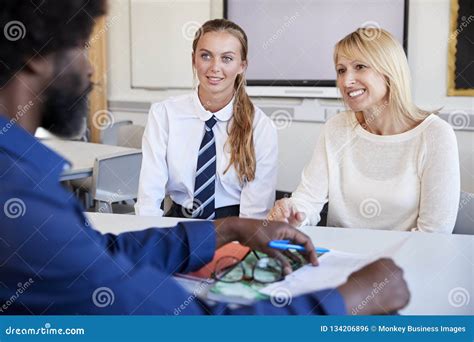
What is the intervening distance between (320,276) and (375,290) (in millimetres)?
100

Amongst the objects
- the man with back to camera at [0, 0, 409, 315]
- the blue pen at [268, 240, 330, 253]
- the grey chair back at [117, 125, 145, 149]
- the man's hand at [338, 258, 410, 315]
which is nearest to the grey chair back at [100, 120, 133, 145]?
the grey chair back at [117, 125, 145, 149]

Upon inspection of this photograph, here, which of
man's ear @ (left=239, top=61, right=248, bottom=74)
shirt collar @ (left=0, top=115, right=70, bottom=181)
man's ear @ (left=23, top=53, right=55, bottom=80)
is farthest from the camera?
man's ear @ (left=239, top=61, right=248, bottom=74)

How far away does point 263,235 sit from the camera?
107 cm

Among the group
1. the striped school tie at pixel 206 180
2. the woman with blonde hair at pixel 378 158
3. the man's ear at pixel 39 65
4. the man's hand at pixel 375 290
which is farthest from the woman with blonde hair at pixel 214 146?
the man's ear at pixel 39 65

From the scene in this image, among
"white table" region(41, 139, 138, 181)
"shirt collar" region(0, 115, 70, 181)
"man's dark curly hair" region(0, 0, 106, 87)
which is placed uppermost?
"man's dark curly hair" region(0, 0, 106, 87)

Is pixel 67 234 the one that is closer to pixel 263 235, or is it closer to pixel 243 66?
pixel 263 235

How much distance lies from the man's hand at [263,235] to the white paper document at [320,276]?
0.02 metres

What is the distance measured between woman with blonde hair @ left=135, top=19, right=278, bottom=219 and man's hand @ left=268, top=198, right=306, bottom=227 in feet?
0.07

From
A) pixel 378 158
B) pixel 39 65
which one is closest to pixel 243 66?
pixel 378 158

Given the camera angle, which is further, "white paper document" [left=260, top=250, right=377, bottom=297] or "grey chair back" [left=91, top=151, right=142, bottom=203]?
"grey chair back" [left=91, top=151, right=142, bottom=203]

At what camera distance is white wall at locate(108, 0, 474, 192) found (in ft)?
4.07

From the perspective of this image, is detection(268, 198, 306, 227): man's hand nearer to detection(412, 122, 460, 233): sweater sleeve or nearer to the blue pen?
the blue pen

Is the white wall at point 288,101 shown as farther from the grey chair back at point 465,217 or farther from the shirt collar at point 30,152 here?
the shirt collar at point 30,152

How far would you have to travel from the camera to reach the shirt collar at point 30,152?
0.85 meters
